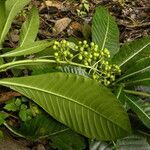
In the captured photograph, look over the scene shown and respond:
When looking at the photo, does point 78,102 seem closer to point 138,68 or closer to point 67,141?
point 67,141

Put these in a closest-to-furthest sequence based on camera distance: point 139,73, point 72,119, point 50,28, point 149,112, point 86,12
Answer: point 72,119
point 149,112
point 139,73
point 50,28
point 86,12

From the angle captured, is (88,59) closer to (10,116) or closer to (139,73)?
(139,73)

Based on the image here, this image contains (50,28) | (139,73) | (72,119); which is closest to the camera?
(72,119)

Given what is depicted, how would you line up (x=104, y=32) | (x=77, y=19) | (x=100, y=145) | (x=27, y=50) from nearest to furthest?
1. (x=100, y=145)
2. (x=27, y=50)
3. (x=104, y=32)
4. (x=77, y=19)

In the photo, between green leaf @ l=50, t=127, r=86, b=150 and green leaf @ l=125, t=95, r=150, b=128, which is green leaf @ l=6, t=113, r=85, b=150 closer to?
green leaf @ l=50, t=127, r=86, b=150

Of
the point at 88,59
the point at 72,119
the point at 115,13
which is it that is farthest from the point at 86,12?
the point at 72,119

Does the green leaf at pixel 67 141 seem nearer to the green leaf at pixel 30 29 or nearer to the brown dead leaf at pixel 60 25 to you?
the green leaf at pixel 30 29

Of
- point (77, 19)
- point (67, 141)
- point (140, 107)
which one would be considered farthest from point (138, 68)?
point (77, 19)
